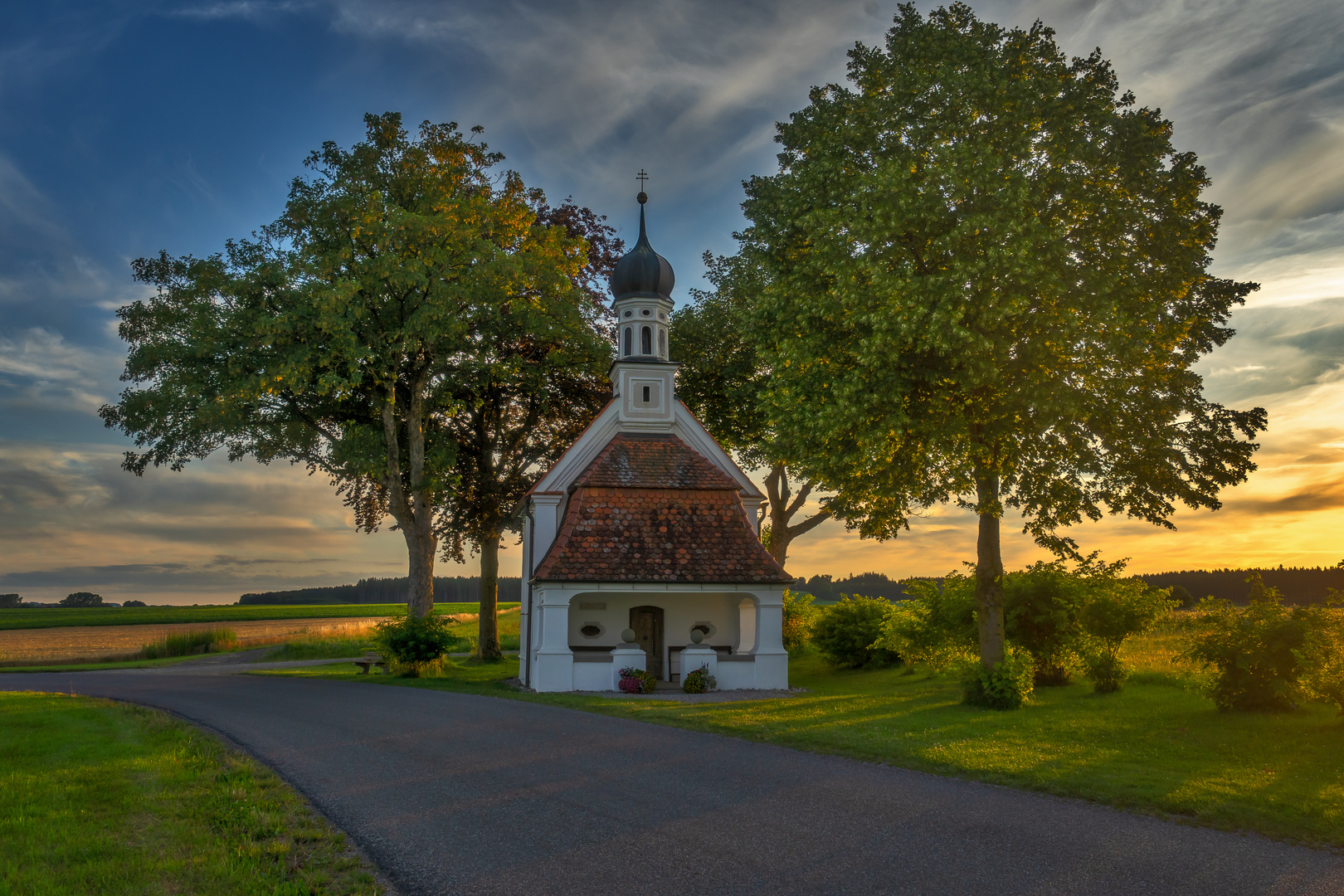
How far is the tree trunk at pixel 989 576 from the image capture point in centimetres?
2031

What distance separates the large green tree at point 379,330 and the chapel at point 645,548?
406 centimetres

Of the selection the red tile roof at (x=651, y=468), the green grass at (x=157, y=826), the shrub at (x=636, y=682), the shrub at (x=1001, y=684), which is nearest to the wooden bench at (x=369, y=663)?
the red tile roof at (x=651, y=468)

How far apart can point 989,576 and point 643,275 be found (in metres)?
17.1

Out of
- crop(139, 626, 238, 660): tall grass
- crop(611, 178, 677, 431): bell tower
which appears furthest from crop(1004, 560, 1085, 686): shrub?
crop(139, 626, 238, 660): tall grass

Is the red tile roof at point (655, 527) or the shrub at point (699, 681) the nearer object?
the shrub at point (699, 681)

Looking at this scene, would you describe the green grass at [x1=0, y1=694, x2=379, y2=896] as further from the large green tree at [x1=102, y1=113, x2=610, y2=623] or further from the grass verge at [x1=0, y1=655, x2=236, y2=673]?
the grass verge at [x1=0, y1=655, x2=236, y2=673]

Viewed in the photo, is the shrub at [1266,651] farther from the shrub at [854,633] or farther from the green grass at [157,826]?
the green grass at [157,826]

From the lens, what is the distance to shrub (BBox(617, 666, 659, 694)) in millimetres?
24062

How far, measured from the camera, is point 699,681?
24.5 metres

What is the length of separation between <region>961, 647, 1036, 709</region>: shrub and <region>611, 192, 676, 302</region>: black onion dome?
18.1 metres

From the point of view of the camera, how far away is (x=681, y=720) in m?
16.5

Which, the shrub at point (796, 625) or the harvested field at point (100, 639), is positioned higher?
the shrub at point (796, 625)

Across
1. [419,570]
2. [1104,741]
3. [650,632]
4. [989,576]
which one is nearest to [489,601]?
[419,570]

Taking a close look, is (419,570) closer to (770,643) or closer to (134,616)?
(770,643)
